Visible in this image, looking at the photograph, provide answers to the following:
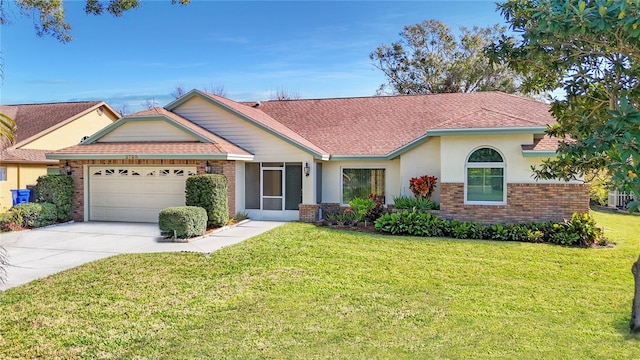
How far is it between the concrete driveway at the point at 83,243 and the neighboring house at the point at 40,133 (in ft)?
26.6

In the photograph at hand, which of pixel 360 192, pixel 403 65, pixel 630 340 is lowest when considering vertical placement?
pixel 630 340

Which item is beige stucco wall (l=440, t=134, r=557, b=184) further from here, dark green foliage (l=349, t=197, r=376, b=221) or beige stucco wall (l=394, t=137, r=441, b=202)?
dark green foliage (l=349, t=197, r=376, b=221)

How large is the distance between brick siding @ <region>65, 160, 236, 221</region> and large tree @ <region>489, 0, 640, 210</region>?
37.4 feet

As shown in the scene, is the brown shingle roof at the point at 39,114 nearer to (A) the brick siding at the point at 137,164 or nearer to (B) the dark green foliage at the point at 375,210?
(A) the brick siding at the point at 137,164

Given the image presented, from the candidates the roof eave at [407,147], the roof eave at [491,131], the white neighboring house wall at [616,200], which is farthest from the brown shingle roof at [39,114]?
the white neighboring house wall at [616,200]

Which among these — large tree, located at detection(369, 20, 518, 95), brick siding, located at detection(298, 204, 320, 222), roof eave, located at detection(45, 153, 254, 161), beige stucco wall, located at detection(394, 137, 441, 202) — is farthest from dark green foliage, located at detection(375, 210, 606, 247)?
large tree, located at detection(369, 20, 518, 95)

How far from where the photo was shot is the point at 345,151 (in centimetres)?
1722

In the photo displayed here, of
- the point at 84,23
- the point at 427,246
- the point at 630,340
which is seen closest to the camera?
the point at 630,340

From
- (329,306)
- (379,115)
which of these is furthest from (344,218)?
Answer: (329,306)

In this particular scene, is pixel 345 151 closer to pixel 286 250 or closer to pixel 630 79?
pixel 286 250

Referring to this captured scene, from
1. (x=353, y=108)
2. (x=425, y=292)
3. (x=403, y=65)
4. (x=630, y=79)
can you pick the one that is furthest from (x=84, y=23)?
(x=403, y=65)

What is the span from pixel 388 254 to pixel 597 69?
6.65 m

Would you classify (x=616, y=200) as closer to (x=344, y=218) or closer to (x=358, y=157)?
(x=358, y=157)

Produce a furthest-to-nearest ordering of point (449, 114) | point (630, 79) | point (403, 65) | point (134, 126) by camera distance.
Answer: point (403, 65)
point (449, 114)
point (134, 126)
point (630, 79)
